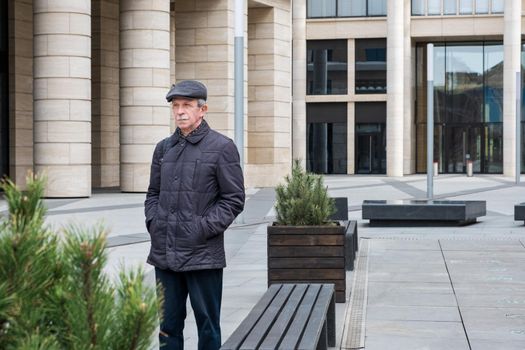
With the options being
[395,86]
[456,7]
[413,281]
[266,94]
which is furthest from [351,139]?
[413,281]

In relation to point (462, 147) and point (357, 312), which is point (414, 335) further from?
point (462, 147)

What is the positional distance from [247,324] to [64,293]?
3370mm

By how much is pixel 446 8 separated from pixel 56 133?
116 feet

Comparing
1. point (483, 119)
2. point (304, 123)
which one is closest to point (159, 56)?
point (304, 123)

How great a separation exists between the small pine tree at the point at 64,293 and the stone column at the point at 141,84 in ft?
92.3

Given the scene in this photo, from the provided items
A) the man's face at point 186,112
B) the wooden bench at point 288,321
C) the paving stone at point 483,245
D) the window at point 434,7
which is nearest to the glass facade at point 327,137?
the window at point 434,7

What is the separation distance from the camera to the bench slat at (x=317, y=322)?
196 inches

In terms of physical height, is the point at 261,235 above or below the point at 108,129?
below

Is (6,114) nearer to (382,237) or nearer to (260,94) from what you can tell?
(260,94)

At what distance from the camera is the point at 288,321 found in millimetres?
5723

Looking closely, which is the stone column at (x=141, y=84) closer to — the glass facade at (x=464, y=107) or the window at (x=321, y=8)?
the window at (x=321, y=8)

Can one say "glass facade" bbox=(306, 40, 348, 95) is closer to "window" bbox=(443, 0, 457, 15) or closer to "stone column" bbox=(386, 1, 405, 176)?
"stone column" bbox=(386, 1, 405, 176)

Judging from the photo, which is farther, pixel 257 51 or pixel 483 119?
pixel 483 119

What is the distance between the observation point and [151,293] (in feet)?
7.23
